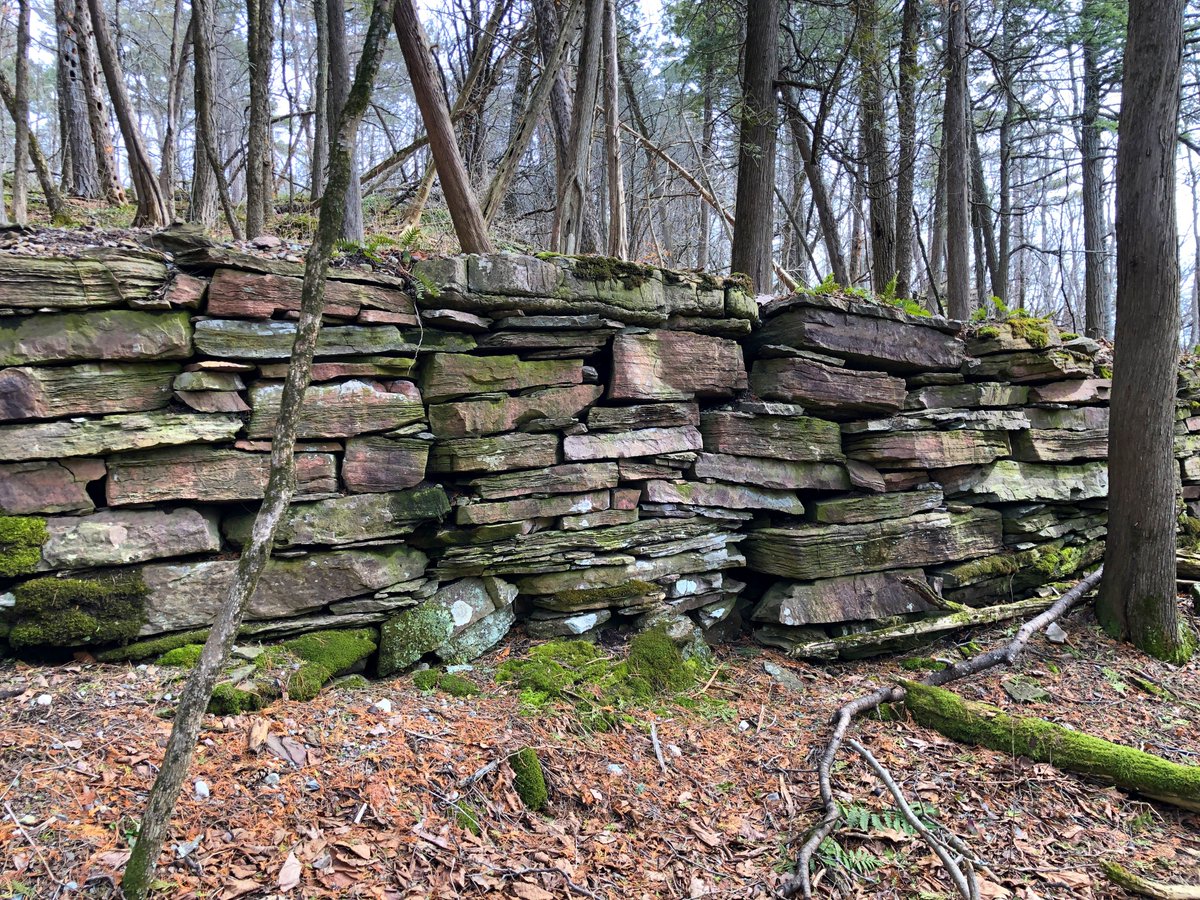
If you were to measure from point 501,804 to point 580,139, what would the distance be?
593 centimetres

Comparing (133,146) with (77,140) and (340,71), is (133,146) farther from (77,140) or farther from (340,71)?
(77,140)

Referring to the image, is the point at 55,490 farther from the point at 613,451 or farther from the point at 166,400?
the point at 613,451

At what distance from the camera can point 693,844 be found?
11.3 ft

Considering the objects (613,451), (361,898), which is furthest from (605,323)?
(361,898)

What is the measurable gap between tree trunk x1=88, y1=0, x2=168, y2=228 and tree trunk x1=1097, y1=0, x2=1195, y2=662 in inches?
342

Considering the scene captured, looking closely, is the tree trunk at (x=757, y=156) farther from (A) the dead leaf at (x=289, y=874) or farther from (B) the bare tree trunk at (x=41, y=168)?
(B) the bare tree trunk at (x=41, y=168)

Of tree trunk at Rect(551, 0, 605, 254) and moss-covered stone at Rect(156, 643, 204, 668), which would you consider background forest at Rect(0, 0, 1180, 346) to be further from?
moss-covered stone at Rect(156, 643, 204, 668)

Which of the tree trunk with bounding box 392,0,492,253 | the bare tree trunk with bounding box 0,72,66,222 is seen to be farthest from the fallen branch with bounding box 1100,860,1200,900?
the bare tree trunk with bounding box 0,72,66,222

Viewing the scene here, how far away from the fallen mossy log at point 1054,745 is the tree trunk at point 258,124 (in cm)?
686

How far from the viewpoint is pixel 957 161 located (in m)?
9.24

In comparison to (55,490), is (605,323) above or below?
above

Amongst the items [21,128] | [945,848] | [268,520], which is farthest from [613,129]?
[945,848]

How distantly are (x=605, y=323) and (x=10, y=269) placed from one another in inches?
148

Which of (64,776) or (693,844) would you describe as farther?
(693,844)
